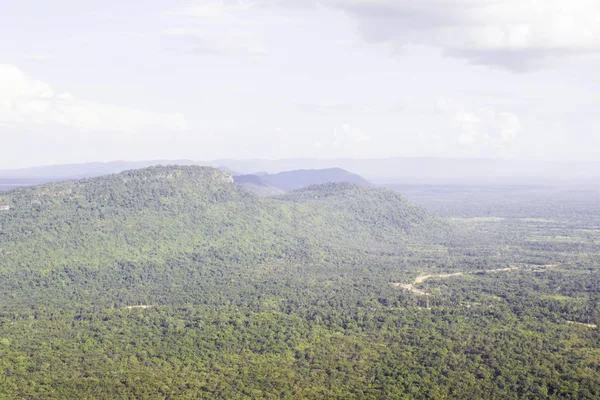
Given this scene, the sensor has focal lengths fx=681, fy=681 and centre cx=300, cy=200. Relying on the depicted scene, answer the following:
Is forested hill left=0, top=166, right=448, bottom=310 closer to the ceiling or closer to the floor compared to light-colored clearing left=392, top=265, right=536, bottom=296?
closer to the ceiling

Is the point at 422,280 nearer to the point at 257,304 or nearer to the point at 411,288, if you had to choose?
the point at 411,288

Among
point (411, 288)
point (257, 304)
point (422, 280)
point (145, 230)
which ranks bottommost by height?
point (411, 288)

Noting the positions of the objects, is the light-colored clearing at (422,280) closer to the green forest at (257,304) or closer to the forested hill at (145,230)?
the green forest at (257,304)

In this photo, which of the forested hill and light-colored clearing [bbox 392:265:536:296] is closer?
light-colored clearing [bbox 392:265:536:296]

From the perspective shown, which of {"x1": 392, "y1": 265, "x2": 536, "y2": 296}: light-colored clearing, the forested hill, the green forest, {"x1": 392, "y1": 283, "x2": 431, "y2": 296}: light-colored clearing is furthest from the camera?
the forested hill

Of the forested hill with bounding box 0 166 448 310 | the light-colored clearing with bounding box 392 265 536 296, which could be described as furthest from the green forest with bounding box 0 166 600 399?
the light-colored clearing with bounding box 392 265 536 296

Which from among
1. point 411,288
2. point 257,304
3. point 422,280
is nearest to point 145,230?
point 257,304

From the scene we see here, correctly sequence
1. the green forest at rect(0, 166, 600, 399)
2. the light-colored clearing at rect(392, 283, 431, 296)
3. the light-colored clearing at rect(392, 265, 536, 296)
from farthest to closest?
the light-colored clearing at rect(392, 265, 536, 296)
the light-colored clearing at rect(392, 283, 431, 296)
the green forest at rect(0, 166, 600, 399)

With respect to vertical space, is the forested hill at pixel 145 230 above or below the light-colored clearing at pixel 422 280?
above

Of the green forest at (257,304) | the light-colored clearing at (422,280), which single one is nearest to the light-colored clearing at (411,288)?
the light-colored clearing at (422,280)

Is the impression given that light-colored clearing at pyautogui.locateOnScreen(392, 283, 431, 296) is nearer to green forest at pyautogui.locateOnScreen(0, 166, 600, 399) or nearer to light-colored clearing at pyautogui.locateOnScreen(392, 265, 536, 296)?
light-colored clearing at pyautogui.locateOnScreen(392, 265, 536, 296)
